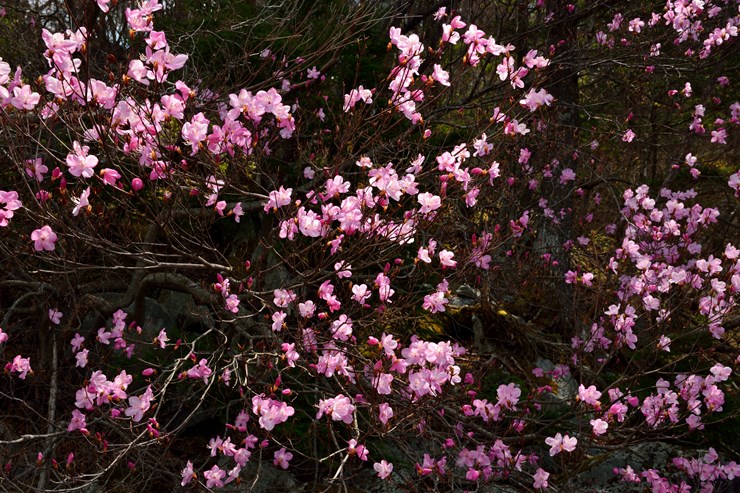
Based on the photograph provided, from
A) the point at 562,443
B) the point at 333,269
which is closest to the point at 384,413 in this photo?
the point at 562,443

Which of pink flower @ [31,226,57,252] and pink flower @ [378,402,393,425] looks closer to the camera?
pink flower @ [31,226,57,252]

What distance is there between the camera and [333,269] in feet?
14.8

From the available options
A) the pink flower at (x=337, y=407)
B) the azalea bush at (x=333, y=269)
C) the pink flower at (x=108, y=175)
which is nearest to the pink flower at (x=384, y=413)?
the azalea bush at (x=333, y=269)

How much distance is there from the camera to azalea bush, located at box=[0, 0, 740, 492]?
9.95ft

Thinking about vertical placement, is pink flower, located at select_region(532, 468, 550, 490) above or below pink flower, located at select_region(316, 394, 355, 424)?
below

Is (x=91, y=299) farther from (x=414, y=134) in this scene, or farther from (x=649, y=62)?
(x=649, y=62)

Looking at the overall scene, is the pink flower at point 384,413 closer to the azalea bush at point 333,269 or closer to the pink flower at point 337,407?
the azalea bush at point 333,269

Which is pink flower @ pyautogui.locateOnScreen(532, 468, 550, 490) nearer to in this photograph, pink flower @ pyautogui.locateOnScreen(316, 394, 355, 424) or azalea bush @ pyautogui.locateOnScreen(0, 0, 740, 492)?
azalea bush @ pyautogui.locateOnScreen(0, 0, 740, 492)

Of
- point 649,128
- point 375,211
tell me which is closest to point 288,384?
point 375,211

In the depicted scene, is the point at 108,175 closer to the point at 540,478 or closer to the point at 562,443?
the point at 562,443

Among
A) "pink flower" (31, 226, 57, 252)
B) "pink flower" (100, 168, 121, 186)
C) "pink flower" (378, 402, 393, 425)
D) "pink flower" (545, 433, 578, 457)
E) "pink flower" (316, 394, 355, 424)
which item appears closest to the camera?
"pink flower" (100, 168, 121, 186)

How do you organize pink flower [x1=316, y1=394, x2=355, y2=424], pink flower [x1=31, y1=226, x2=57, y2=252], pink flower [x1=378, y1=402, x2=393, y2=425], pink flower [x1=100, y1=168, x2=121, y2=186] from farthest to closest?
pink flower [x1=378, y1=402, x2=393, y2=425]
pink flower [x1=316, y1=394, x2=355, y2=424]
pink flower [x1=31, y1=226, x2=57, y2=252]
pink flower [x1=100, y1=168, x2=121, y2=186]

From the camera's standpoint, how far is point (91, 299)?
178 inches

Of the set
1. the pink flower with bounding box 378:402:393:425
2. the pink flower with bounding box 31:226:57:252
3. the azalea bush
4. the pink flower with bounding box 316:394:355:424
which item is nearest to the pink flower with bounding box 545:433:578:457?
the azalea bush
